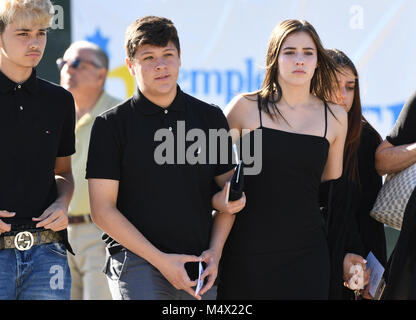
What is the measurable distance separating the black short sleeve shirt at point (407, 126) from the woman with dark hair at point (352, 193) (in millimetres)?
200

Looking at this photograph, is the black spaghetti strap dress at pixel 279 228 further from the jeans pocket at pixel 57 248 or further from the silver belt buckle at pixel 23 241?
the silver belt buckle at pixel 23 241

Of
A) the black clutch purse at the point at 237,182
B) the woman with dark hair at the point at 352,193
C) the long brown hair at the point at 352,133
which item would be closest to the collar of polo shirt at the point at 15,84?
the black clutch purse at the point at 237,182

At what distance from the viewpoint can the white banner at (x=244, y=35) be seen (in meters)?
5.35

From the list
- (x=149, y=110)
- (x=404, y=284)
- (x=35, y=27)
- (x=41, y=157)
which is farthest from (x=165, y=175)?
(x=404, y=284)

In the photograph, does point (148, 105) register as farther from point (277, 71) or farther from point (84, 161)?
point (84, 161)

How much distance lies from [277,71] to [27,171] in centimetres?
134

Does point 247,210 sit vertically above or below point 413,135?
below

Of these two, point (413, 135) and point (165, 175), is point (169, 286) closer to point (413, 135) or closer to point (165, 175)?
point (165, 175)

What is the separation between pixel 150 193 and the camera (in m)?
3.30

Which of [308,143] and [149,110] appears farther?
[308,143]

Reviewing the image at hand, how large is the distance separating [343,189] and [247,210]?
22.9 inches

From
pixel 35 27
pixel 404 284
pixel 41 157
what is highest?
pixel 35 27

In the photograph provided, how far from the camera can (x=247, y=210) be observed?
3.56 metres

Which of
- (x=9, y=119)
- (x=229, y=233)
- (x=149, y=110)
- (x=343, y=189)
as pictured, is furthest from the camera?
(x=343, y=189)
